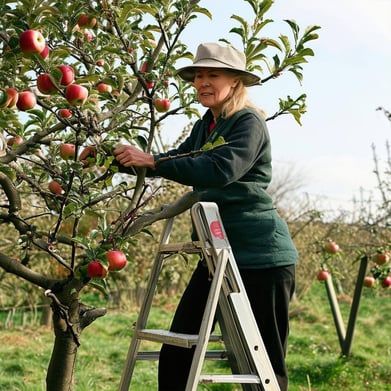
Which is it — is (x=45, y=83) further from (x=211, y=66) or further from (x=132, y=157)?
(x=211, y=66)

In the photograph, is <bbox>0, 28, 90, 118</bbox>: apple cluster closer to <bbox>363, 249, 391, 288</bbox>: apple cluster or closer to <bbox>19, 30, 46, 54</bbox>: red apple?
<bbox>19, 30, 46, 54</bbox>: red apple

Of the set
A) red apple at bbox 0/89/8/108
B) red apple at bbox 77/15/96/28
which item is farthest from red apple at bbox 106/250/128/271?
red apple at bbox 77/15/96/28

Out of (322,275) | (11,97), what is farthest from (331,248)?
(11,97)

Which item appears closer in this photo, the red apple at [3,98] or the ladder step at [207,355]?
the red apple at [3,98]

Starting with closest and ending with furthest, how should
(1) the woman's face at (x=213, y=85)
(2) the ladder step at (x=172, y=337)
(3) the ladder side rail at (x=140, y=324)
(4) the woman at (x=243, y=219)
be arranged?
(2) the ladder step at (x=172, y=337)
(4) the woman at (x=243, y=219)
(1) the woman's face at (x=213, y=85)
(3) the ladder side rail at (x=140, y=324)

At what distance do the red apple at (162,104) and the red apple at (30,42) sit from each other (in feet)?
2.11

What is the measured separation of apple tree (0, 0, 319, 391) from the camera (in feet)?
7.96

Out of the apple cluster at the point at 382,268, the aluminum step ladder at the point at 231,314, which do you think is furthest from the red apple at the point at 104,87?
the apple cluster at the point at 382,268

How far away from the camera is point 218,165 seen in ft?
8.18

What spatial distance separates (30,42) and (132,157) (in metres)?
0.49

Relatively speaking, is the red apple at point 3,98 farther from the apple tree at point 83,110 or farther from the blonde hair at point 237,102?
the blonde hair at point 237,102

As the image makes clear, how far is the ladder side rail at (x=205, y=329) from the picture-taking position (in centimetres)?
230

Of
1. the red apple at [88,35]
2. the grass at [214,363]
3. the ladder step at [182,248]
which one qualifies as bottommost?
the grass at [214,363]

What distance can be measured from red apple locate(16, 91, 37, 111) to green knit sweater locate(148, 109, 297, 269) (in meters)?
0.49
